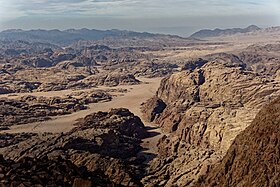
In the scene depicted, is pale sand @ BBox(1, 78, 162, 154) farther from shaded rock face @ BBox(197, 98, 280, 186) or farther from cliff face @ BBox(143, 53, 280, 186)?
shaded rock face @ BBox(197, 98, 280, 186)

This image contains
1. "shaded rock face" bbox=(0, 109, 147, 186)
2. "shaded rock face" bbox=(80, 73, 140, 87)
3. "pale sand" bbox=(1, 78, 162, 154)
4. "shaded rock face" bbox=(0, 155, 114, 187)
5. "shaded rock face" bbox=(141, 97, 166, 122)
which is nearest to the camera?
"shaded rock face" bbox=(0, 155, 114, 187)

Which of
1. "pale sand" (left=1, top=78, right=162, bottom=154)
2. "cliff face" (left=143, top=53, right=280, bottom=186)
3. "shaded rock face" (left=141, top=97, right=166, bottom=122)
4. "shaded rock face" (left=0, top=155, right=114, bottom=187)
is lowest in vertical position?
"pale sand" (left=1, top=78, right=162, bottom=154)

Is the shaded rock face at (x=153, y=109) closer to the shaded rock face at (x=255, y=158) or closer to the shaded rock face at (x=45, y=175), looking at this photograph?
the shaded rock face at (x=255, y=158)

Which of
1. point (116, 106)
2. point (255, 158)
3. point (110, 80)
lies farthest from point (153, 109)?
point (110, 80)

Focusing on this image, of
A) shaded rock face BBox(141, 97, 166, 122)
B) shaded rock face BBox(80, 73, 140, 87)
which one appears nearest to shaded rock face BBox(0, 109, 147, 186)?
shaded rock face BBox(141, 97, 166, 122)

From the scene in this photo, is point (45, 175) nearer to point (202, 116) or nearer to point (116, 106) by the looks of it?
point (202, 116)

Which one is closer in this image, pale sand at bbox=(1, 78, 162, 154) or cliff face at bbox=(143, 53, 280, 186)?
cliff face at bbox=(143, 53, 280, 186)
